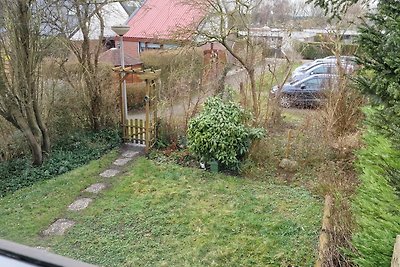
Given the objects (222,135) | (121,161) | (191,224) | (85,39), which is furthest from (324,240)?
(85,39)

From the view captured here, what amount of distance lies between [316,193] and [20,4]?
530cm

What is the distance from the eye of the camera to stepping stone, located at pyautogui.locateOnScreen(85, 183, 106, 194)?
5.61 metres

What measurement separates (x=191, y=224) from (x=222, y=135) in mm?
2046

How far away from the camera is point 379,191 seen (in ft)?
9.66

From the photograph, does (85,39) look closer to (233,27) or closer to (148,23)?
(233,27)

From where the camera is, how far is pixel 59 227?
461 cm

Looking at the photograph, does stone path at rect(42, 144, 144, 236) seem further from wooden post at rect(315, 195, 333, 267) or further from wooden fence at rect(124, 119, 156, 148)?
wooden post at rect(315, 195, 333, 267)

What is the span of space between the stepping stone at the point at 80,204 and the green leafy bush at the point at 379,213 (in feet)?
12.0

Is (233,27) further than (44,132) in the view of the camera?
Yes

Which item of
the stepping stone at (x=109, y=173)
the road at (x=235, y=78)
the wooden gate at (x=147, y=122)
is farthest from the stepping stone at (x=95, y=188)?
the road at (x=235, y=78)

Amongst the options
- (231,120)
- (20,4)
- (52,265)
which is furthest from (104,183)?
(52,265)

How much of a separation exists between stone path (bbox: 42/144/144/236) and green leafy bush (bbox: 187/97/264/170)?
1334mm

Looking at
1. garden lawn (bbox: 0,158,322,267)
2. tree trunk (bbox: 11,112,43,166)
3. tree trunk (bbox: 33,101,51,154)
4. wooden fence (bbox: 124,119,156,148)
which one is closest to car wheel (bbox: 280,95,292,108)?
garden lawn (bbox: 0,158,322,267)

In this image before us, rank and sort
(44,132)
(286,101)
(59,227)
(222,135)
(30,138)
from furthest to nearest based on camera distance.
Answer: (286,101)
(44,132)
(222,135)
(30,138)
(59,227)
